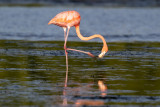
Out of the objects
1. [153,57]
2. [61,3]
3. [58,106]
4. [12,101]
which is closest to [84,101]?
[58,106]

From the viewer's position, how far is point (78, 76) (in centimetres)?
1306

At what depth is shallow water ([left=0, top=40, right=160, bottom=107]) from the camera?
988 centimetres

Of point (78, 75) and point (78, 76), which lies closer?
point (78, 76)

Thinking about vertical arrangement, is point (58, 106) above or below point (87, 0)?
below

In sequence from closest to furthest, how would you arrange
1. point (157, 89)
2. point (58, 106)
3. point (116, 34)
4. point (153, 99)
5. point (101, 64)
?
point (58, 106) < point (153, 99) < point (157, 89) < point (101, 64) < point (116, 34)

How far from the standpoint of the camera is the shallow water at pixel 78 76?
32.4 ft

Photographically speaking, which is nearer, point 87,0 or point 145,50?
point 145,50

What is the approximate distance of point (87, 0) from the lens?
69.9m

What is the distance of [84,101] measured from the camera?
9648 mm

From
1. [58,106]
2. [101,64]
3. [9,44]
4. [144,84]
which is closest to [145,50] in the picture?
[101,64]

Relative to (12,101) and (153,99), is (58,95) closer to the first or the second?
(12,101)

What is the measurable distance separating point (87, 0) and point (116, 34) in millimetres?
41718

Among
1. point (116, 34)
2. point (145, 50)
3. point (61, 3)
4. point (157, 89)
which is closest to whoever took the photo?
point (157, 89)

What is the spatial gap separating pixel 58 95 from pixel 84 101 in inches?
32.6
